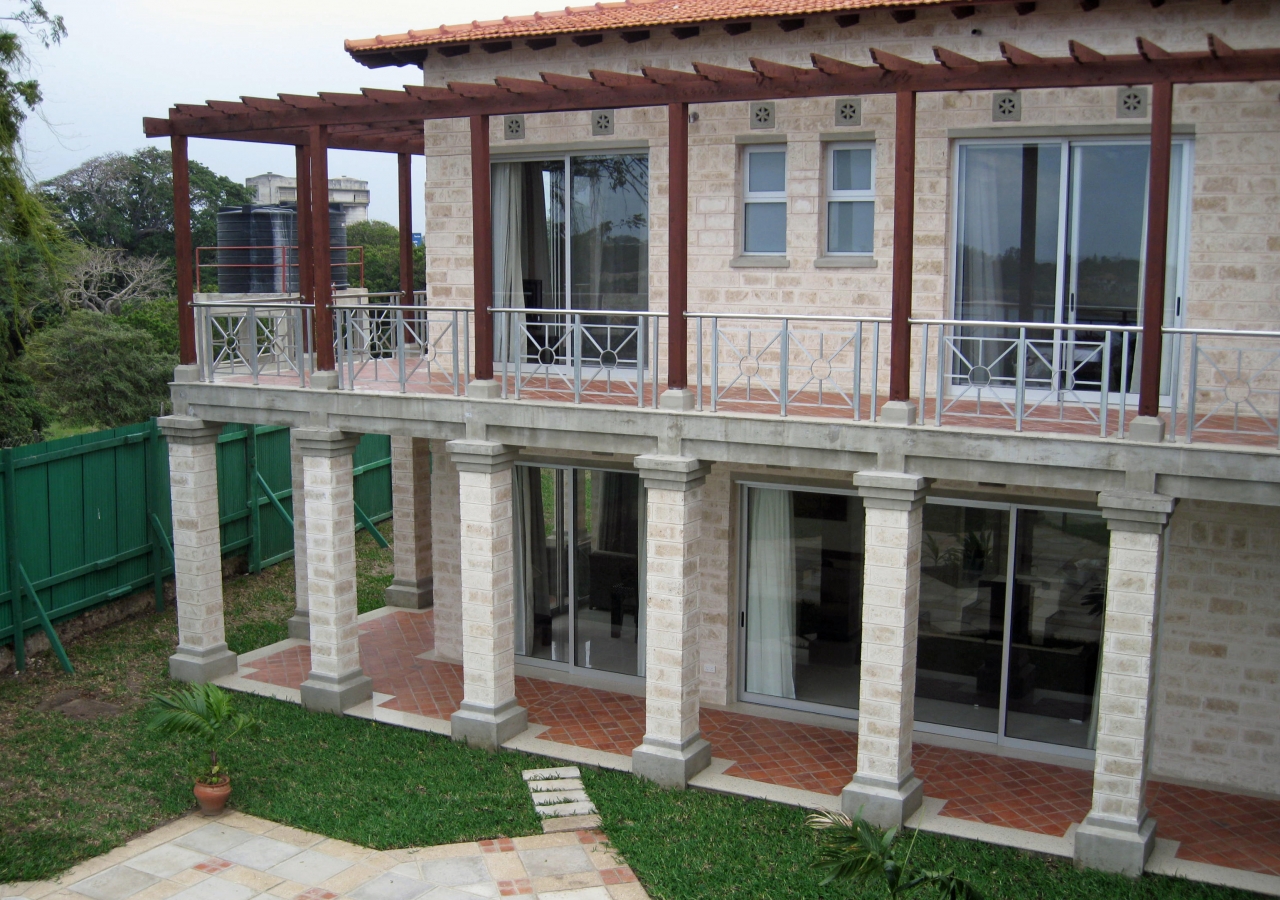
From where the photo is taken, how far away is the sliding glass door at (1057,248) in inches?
434

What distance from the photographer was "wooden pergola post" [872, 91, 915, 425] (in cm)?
986

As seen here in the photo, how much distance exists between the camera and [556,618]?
14312 millimetres

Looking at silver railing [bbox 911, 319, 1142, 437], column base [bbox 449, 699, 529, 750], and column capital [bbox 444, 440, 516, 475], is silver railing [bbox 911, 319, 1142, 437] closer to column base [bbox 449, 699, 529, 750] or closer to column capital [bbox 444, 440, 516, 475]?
column capital [bbox 444, 440, 516, 475]

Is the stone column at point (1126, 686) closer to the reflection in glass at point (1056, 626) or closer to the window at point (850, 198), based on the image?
the reflection in glass at point (1056, 626)

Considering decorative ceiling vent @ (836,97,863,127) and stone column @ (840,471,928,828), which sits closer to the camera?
stone column @ (840,471,928,828)

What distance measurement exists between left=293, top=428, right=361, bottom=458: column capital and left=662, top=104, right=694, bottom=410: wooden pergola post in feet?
12.6

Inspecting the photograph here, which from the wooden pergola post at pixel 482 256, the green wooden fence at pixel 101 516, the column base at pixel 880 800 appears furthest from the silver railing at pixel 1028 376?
the green wooden fence at pixel 101 516

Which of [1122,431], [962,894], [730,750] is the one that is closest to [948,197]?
[1122,431]

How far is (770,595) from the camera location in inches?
514

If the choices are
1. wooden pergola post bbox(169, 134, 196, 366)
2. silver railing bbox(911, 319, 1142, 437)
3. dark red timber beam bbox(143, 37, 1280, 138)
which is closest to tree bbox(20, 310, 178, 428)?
wooden pergola post bbox(169, 134, 196, 366)

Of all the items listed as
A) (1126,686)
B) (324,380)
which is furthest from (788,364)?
(324,380)

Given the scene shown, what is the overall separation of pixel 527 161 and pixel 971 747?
7.70 m

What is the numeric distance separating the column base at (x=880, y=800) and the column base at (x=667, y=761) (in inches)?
58.8

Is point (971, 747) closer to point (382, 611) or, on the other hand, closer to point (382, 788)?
point (382, 788)
